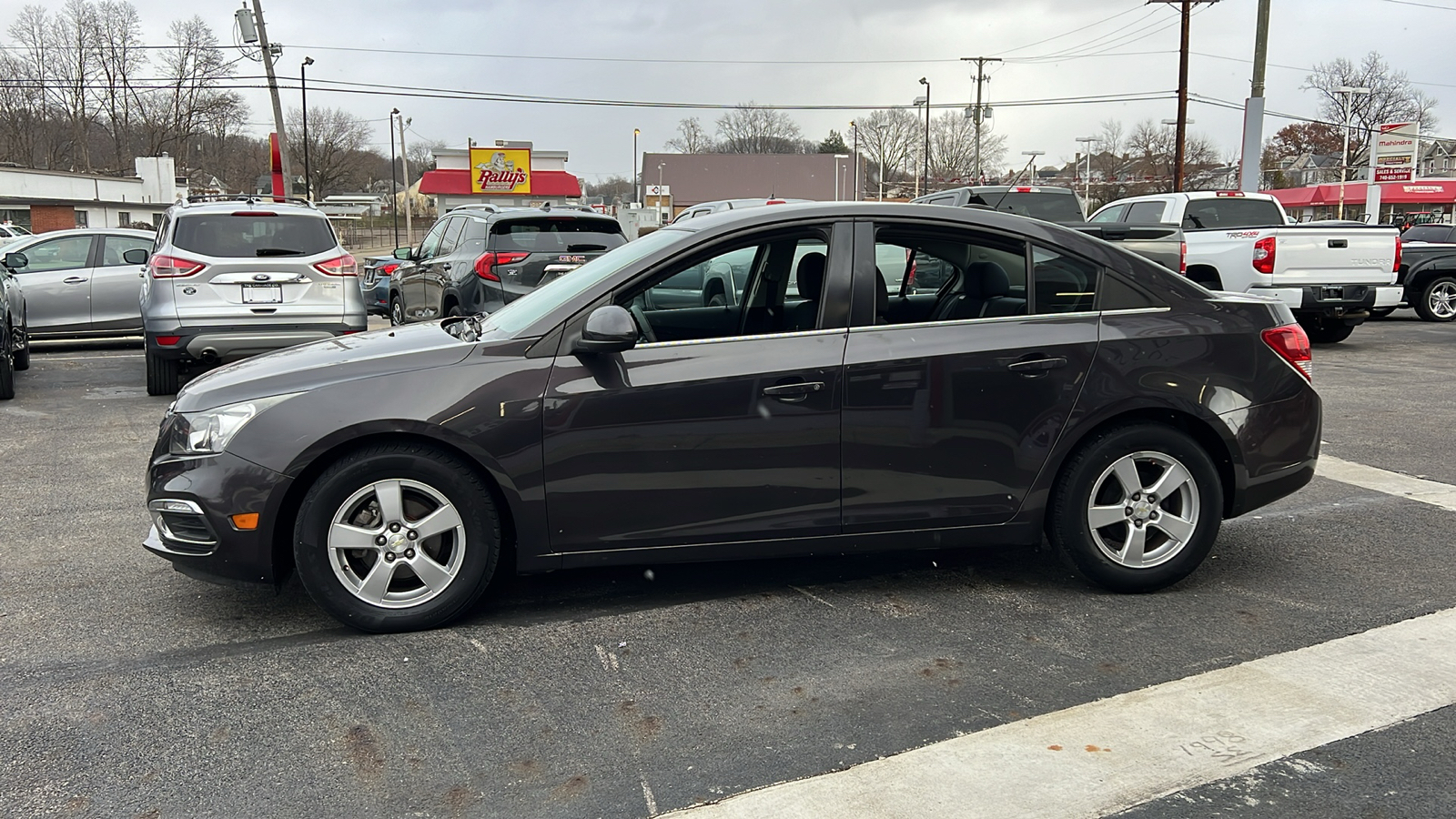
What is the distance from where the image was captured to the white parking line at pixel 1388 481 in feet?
20.0

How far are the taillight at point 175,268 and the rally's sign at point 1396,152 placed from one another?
56.8 m

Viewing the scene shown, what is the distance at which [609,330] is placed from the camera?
3949mm

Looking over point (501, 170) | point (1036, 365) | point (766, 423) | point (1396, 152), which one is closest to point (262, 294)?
point (766, 423)

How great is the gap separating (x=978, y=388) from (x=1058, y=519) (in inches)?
25.6

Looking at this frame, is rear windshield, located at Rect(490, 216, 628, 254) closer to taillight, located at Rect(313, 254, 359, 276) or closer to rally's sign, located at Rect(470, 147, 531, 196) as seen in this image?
taillight, located at Rect(313, 254, 359, 276)

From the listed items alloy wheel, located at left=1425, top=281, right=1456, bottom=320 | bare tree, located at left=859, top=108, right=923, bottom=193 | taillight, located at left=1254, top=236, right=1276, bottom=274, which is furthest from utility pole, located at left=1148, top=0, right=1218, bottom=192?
bare tree, located at left=859, top=108, right=923, bottom=193

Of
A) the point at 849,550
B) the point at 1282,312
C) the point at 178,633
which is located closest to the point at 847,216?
the point at 849,550

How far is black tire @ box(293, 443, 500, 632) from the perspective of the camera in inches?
154

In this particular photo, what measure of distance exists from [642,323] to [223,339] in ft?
21.3

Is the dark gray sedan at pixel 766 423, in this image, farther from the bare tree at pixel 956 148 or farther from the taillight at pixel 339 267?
the bare tree at pixel 956 148

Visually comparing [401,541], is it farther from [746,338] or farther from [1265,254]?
[1265,254]

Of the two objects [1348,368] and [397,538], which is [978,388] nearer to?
[397,538]

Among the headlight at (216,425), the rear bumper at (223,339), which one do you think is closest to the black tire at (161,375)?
the rear bumper at (223,339)

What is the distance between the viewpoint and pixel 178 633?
412 cm
